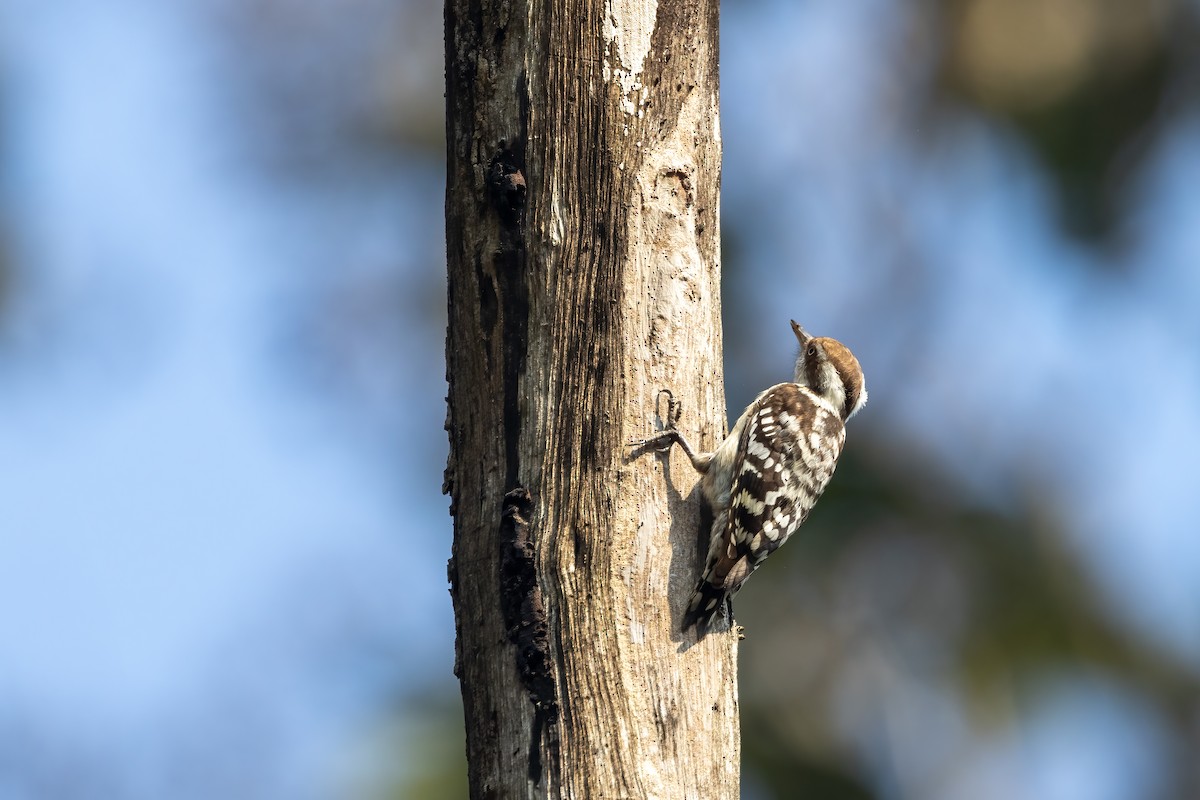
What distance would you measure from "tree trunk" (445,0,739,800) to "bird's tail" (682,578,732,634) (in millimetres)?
35

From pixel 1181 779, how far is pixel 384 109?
1141 cm

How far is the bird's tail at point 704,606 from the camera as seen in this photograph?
435 cm

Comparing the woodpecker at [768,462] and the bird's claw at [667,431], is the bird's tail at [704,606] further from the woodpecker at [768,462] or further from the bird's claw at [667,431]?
the bird's claw at [667,431]

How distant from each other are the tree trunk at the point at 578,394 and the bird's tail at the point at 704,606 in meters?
0.03

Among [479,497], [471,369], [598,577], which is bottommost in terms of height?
[598,577]

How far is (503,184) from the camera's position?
4.41m

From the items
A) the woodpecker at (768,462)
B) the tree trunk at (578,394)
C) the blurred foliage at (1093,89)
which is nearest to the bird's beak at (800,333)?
the woodpecker at (768,462)

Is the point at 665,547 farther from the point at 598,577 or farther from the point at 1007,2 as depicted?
the point at 1007,2

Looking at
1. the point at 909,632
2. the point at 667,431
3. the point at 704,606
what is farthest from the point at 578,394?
the point at 909,632

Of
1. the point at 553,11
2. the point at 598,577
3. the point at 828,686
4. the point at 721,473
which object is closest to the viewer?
the point at 598,577

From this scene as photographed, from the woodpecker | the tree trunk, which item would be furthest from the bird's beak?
the tree trunk

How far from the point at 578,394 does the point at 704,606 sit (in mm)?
809

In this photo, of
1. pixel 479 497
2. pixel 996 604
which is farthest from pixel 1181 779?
pixel 479 497

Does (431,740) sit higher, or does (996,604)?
(996,604)
